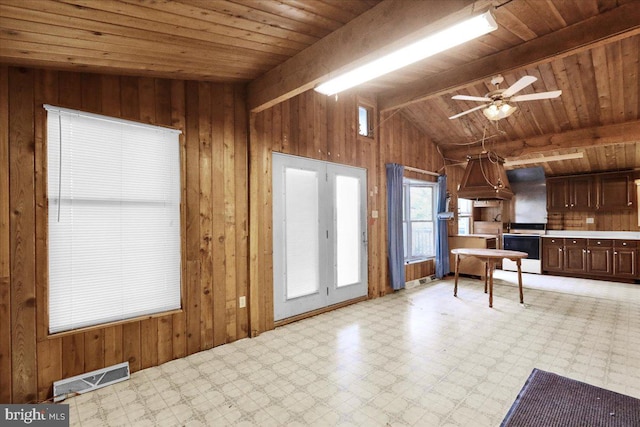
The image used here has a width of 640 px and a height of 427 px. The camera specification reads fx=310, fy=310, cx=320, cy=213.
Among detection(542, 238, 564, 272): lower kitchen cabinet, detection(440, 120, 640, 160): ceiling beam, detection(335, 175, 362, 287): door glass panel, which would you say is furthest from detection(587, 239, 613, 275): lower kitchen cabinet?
detection(335, 175, 362, 287): door glass panel

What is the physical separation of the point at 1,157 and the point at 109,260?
39.2 inches

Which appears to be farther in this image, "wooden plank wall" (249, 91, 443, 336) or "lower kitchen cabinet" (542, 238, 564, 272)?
"lower kitchen cabinet" (542, 238, 564, 272)

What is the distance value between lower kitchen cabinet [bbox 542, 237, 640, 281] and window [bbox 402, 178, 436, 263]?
292 cm

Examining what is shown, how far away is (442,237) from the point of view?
6516 millimetres

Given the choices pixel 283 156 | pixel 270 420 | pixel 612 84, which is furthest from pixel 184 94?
pixel 612 84

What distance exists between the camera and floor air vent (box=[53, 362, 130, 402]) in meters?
2.30

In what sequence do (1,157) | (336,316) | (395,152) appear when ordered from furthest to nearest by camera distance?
(395,152) → (336,316) → (1,157)

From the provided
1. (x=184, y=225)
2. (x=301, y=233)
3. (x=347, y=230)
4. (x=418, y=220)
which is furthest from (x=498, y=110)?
(x=184, y=225)

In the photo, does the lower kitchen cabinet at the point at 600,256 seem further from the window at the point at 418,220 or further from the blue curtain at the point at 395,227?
the blue curtain at the point at 395,227

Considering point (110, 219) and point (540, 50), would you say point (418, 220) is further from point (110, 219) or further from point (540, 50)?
point (110, 219)

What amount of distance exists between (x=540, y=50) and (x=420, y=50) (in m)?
2.18

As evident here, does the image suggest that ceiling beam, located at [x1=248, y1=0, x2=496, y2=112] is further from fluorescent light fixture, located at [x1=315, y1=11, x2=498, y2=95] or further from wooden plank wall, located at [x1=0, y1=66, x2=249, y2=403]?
wooden plank wall, located at [x1=0, y1=66, x2=249, y2=403]

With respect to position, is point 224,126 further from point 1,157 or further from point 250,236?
point 1,157

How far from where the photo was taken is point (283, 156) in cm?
377
